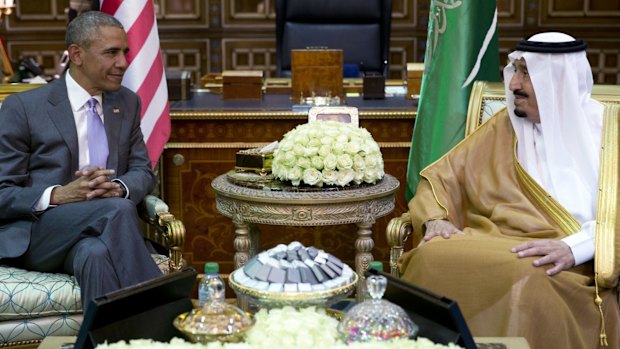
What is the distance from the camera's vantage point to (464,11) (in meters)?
4.24

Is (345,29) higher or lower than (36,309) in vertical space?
higher

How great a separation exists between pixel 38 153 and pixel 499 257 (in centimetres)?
169

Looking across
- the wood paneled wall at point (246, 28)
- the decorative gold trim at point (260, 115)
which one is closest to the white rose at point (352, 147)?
the decorative gold trim at point (260, 115)

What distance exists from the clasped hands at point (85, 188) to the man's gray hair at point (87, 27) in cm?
53

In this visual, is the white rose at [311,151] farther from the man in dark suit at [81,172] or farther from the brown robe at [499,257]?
the man in dark suit at [81,172]

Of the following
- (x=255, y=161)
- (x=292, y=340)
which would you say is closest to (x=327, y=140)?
(x=255, y=161)

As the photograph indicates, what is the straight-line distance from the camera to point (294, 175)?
3539mm

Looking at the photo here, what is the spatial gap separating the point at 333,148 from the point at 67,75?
1.05 meters

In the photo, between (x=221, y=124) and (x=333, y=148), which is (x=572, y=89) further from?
(x=221, y=124)

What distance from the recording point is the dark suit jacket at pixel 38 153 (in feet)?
11.2

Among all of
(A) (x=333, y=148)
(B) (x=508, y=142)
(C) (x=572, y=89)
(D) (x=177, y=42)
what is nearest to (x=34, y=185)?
(A) (x=333, y=148)

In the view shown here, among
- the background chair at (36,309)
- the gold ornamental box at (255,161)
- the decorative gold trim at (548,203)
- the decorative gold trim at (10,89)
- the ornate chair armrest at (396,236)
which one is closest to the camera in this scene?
the background chair at (36,309)

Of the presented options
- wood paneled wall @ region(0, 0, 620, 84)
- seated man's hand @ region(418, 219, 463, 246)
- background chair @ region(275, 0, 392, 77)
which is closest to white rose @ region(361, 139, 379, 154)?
seated man's hand @ region(418, 219, 463, 246)

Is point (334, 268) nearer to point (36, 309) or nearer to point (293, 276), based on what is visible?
point (293, 276)
